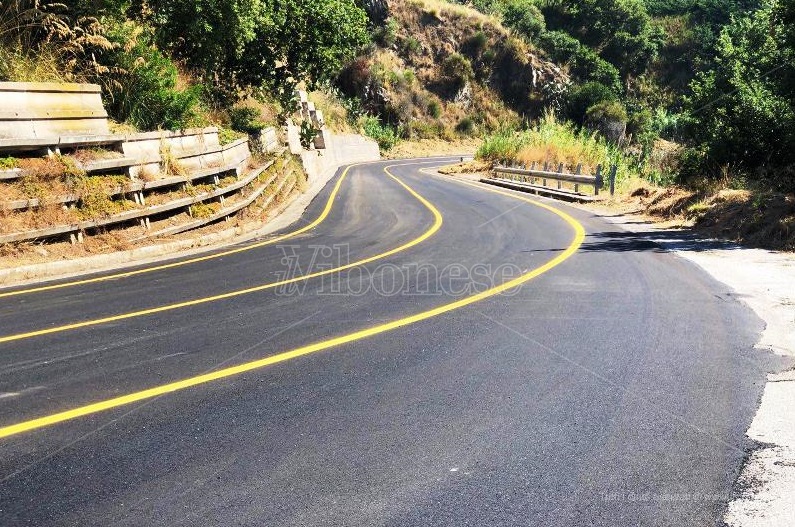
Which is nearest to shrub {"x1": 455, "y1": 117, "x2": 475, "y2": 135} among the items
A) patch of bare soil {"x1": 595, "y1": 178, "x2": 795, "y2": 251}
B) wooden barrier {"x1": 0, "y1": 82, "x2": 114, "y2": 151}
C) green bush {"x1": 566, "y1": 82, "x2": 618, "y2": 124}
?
green bush {"x1": 566, "y1": 82, "x2": 618, "y2": 124}

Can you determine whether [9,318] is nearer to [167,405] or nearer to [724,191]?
[167,405]

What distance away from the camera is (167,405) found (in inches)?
175

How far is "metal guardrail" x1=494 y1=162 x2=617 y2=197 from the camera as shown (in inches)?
860

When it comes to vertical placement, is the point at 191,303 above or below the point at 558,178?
above

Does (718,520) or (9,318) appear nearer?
(718,520)

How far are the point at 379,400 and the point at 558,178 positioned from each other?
21464mm

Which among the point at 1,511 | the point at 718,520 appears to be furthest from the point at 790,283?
the point at 1,511

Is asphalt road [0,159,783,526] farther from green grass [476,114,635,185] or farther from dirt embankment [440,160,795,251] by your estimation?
green grass [476,114,635,185]

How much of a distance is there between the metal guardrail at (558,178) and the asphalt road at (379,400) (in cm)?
1378

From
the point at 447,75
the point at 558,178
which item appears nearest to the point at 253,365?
the point at 558,178

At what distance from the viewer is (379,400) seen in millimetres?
4496

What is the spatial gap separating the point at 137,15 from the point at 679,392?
61.2 feet

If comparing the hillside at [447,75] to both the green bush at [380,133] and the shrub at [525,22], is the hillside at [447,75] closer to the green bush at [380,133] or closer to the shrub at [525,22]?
the shrub at [525,22]

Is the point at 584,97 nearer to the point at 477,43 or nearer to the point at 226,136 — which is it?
the point at 477,43
